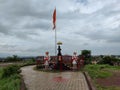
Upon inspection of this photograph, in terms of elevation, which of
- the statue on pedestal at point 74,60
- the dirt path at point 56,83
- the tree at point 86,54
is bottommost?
the dirt path at point 56,83

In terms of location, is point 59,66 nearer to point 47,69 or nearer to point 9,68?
point 47,69

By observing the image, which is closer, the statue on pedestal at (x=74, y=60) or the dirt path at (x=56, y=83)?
the dirt path at (x=56, y=83)

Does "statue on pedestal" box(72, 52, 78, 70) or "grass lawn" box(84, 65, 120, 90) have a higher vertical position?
"statue on pedestal" box(72, 52, 78, 70)

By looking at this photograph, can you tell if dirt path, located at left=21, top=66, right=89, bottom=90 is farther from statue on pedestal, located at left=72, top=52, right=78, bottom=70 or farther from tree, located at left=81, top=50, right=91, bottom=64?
tree, located at left=81, top=50, right=91, bottom=64

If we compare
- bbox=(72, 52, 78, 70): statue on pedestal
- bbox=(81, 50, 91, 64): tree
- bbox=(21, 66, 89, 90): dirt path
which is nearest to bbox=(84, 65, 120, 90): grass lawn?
bbox=(21, 66, 89, 90): dirt path

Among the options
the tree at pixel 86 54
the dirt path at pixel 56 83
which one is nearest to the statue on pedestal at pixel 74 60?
the dirt path at pixel 56 83

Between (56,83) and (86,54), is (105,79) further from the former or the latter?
(86,54)

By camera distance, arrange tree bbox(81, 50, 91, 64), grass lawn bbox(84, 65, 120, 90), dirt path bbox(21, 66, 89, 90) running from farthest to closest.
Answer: tree bbox(81, 50, 91, 64)
grass lawn bbox(84, 65, 120, 90)
dirt path bbox(21, 66, 89, 90)

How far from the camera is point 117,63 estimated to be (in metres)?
28.5

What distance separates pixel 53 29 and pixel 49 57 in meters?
2.31

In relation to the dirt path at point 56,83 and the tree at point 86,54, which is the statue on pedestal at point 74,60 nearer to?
the dirt path at point 56,83

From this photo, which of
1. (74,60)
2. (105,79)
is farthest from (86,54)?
(105,79)

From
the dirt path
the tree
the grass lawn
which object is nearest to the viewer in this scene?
the dirt path

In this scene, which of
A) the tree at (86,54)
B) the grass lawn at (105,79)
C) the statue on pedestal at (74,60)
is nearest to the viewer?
the grass lawn at (105,79)
